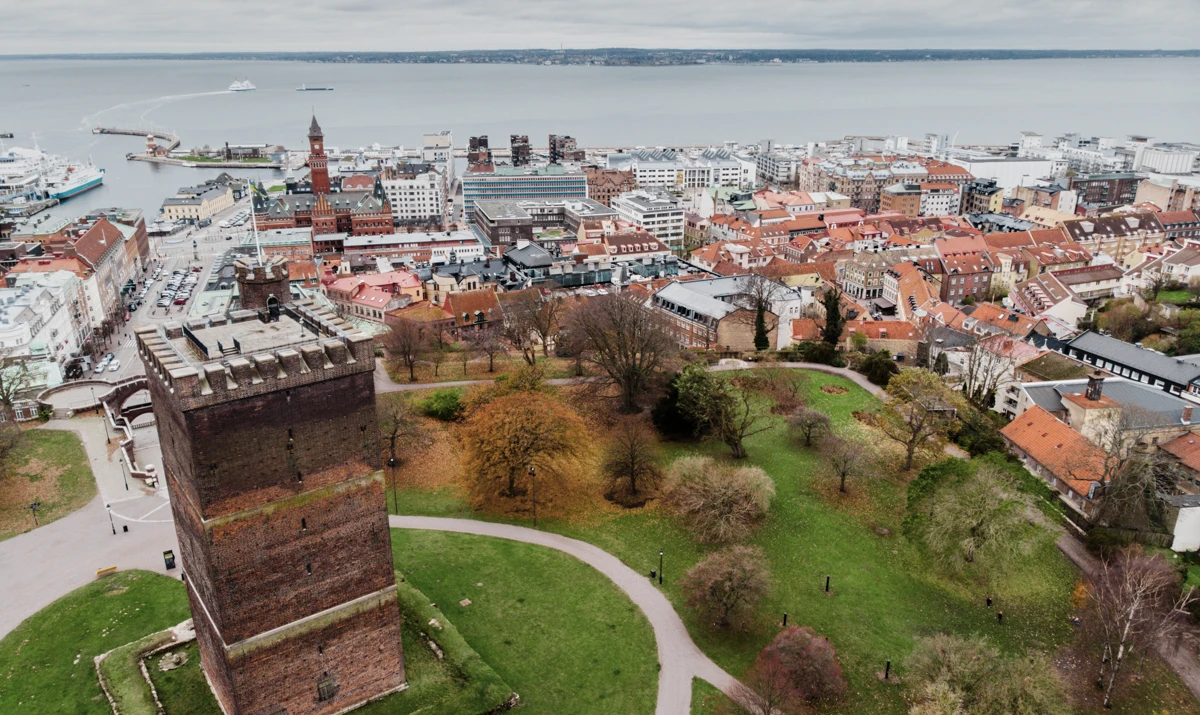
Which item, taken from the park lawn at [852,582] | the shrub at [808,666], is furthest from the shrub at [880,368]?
the shrub at [808,666]

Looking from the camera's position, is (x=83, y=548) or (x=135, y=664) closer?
(x=135, y=664)

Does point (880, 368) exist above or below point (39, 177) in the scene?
below

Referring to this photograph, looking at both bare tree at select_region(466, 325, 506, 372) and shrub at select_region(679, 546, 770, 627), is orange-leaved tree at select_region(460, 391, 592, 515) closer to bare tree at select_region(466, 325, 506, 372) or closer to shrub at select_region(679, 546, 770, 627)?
shrub at select_region(679, 546, 770, 627)

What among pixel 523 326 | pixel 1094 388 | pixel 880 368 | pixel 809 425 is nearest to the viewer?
pixel 1094 388

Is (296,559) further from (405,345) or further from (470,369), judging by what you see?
(470,369)

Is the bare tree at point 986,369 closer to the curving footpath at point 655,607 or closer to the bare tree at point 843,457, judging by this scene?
the bare tree at point 843,457

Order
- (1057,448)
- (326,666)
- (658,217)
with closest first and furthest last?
(326,666)
(1057,448)
(658,217)

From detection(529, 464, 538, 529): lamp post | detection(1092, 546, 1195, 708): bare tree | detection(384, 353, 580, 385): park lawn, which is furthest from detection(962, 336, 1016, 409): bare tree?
detection(529, 464, 538, 529): lamp post

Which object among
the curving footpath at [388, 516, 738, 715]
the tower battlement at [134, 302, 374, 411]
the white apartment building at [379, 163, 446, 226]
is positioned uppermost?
the tower battlement at [134, 302, 374, 411]

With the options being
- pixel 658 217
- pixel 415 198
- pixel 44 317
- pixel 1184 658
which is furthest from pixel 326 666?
pixel 415 198
